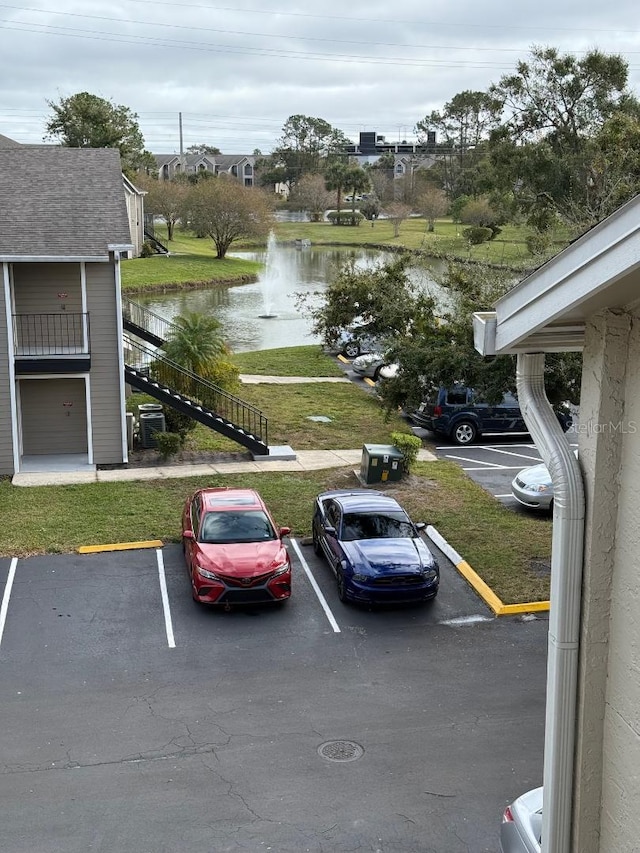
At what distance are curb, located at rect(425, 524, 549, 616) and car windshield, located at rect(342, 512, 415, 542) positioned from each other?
45.0 inches

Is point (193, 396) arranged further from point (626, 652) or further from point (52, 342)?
point (626, 652)

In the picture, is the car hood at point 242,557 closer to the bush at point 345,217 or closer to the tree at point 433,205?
the tree at point 433,205

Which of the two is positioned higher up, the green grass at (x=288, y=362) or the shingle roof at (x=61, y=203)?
the shingle roof at (x=61, y=203)

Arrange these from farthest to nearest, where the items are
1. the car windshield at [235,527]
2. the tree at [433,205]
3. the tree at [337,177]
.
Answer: the tree at [337,177]
the tree at [433,205]
the car windshield at [235,527]

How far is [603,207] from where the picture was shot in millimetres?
17125

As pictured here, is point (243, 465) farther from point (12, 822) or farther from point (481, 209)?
point (481, 209)

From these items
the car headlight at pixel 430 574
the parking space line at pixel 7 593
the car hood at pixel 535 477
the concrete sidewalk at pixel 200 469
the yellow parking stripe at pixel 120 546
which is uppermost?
the car hood at pixel 535 477

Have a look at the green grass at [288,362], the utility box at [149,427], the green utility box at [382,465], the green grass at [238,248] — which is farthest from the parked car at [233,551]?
the green grass at [238,248]

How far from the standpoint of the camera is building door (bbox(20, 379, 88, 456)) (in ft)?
68.3

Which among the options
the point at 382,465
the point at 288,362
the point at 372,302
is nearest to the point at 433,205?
the point at 288,362

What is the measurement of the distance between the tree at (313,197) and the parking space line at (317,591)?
10866 cm

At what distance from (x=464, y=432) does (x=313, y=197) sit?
332 feet

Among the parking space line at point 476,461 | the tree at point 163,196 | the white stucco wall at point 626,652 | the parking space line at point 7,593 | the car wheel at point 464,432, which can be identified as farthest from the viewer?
the tree at point 163,196

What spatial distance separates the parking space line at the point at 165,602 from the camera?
1229 centimetres
